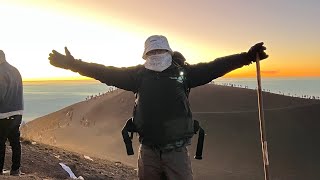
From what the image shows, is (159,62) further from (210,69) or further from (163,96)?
(210,69)

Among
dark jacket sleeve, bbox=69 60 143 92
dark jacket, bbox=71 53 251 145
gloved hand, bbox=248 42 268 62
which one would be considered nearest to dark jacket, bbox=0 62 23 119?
dark jacket sleeve, bbox=69 60 143 92

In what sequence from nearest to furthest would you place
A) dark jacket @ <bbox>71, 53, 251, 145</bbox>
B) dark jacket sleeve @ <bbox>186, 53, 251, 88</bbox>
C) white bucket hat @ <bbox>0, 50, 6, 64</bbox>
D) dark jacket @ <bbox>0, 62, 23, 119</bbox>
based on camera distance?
dark jacket @ <bbox>71, 53, 251, 145</bbox> < dark jacket sleeve @ <bbox>186, 53, 251, 88</bbox> < dark jacket @ <bbox>0, 62, 23, 119</bbox> < white bucket hat @ <bbox>0, 50, 6, 64</bbox>

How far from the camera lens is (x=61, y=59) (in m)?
4.77

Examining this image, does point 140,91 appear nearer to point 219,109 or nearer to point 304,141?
point 304,141

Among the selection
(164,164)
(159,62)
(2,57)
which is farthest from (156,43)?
(2,57)

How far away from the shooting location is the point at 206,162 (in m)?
22.6

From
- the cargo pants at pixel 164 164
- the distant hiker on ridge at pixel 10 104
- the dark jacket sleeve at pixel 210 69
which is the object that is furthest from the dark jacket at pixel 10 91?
the dark jacket sleeve at pixel 210 69

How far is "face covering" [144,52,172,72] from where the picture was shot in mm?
4527

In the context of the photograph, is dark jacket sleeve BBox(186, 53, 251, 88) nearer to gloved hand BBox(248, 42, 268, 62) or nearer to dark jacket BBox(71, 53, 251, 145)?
dark jacket BBox(71, 53, 251, 145)

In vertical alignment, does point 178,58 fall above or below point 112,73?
above

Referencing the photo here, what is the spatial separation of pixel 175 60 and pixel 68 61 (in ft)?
3.15

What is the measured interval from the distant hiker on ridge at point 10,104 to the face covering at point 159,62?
4.45 m

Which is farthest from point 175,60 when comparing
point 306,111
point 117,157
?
point 306,111

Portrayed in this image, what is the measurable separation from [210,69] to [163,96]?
0.48m
